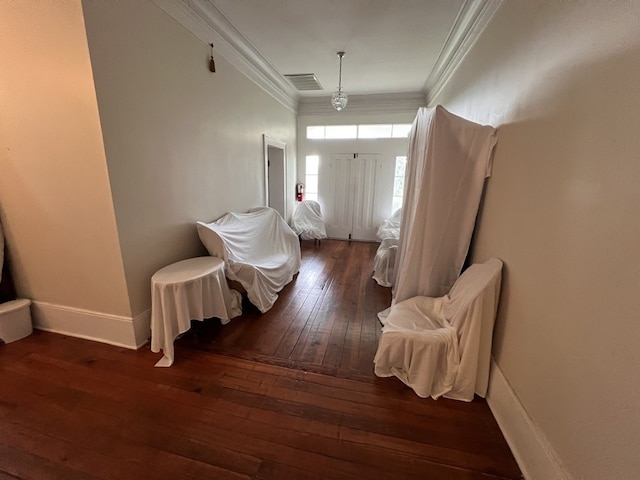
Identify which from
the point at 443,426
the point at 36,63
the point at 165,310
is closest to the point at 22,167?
the point at 36,63

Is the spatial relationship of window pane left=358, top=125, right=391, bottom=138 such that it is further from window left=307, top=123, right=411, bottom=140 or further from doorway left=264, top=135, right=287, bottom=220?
doorway left=264, top=135, right=287, bottom=220

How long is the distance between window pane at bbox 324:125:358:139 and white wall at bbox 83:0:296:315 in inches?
99.2

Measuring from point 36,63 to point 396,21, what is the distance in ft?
9.64

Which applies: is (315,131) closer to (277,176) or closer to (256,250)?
(277,176)

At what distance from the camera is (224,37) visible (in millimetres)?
2789

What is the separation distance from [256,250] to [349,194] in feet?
10.0

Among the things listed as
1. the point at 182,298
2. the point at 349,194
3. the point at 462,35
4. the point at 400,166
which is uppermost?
the point at 462,35

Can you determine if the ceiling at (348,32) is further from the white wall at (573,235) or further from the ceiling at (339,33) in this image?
the white wall at (573,235)

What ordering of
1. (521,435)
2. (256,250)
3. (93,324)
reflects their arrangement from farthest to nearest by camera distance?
(256,250)
(93,324)
(521,435)

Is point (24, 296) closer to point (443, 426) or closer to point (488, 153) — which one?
point (443, 426)

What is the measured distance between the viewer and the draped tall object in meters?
1.89

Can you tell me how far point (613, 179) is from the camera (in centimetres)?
91

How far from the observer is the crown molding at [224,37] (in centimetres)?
224

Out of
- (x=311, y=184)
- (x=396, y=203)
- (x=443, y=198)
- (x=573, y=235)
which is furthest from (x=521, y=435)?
(x=311, y=184)
